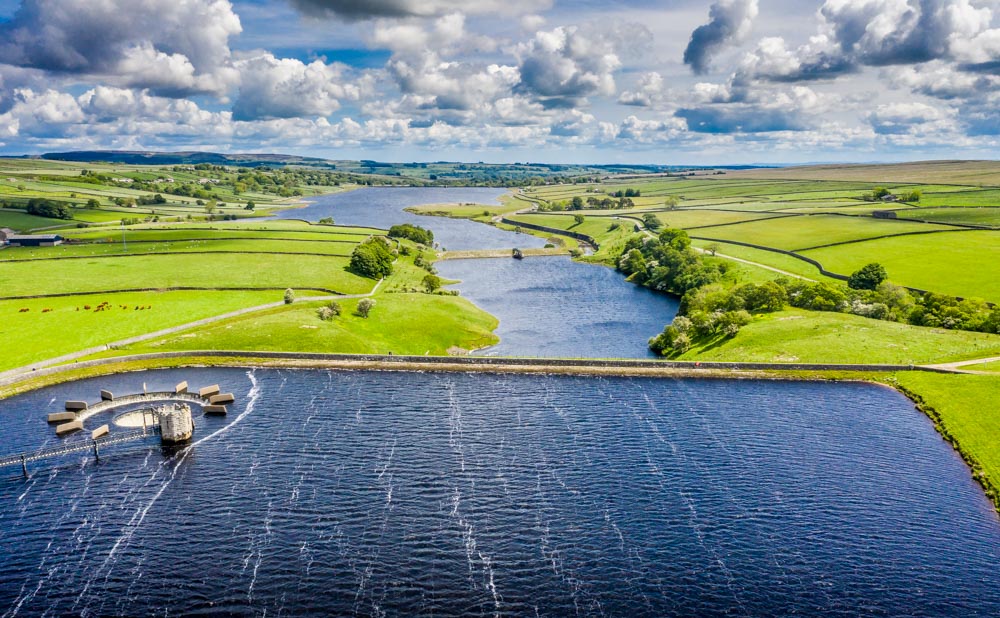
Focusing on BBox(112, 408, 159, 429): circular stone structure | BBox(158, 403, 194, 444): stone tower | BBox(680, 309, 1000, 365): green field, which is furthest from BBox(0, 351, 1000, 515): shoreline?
BBox(158, 403, 194, 444): stone tower

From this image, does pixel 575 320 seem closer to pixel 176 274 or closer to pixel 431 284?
pixel 431 284

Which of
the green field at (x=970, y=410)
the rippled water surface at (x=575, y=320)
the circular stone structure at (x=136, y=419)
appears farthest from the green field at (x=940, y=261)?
the circular stone structure at (x=136, y=419)

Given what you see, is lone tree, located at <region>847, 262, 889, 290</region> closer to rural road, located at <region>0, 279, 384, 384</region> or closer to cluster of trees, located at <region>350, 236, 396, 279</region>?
rural road, located at <region>0, 279, 384, 384</region>

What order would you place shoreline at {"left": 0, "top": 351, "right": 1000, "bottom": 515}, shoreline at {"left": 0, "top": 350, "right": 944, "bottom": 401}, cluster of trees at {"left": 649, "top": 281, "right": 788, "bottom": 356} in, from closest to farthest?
shoreline at {"left": 0, "top": 351, "right": 1000, "bottom": 515} → shoreline at {"left": 0, "top": 350, "right": 944, "bottom": 401} → cluster of trees at {"left": 649, "top": 281, "right": 788, "bottom": 356}

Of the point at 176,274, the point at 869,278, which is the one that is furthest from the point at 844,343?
the point at 176,274

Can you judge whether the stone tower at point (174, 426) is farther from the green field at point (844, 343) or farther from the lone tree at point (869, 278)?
the lone tree at point (869, 278)
